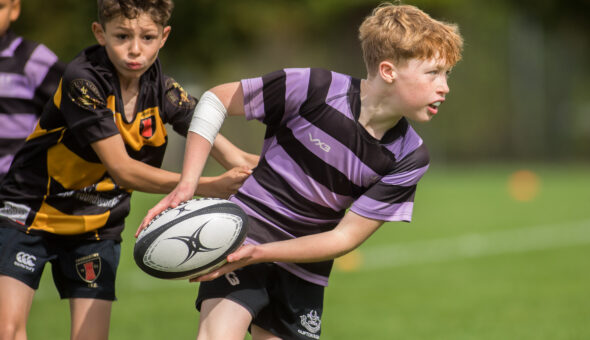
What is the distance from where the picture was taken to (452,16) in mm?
31922

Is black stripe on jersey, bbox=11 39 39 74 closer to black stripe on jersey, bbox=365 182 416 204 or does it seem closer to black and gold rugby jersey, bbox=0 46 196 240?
black and gold rugby jersey, bbox=0 46 196 240

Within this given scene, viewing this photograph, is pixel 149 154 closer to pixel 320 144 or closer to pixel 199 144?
pixel 199 144

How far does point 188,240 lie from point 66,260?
3.99 ft

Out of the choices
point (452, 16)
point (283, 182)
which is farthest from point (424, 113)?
point (452, 16)

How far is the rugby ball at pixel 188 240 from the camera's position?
3.58 metres

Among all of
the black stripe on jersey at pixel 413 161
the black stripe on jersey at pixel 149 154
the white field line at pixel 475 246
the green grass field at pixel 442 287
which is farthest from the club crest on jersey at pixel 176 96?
the white field line at pixel 475 246

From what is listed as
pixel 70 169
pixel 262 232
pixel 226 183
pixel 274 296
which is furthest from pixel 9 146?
pixel 274 296

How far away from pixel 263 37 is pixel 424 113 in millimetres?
27151

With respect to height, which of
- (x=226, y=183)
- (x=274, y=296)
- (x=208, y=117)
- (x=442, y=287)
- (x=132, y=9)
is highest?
(x=132, y=9)

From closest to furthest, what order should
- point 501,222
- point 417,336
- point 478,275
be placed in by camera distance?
1. point 417,336
2. point 478,275
3. point 501,222

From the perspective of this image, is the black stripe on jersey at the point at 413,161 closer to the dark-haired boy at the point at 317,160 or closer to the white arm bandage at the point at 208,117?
the dark-haired boy at the point at 317,160

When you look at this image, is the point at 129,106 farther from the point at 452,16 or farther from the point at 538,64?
the point at 452,16

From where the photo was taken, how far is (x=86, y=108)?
13.0ft

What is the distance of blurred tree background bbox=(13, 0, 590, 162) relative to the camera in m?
24.7
